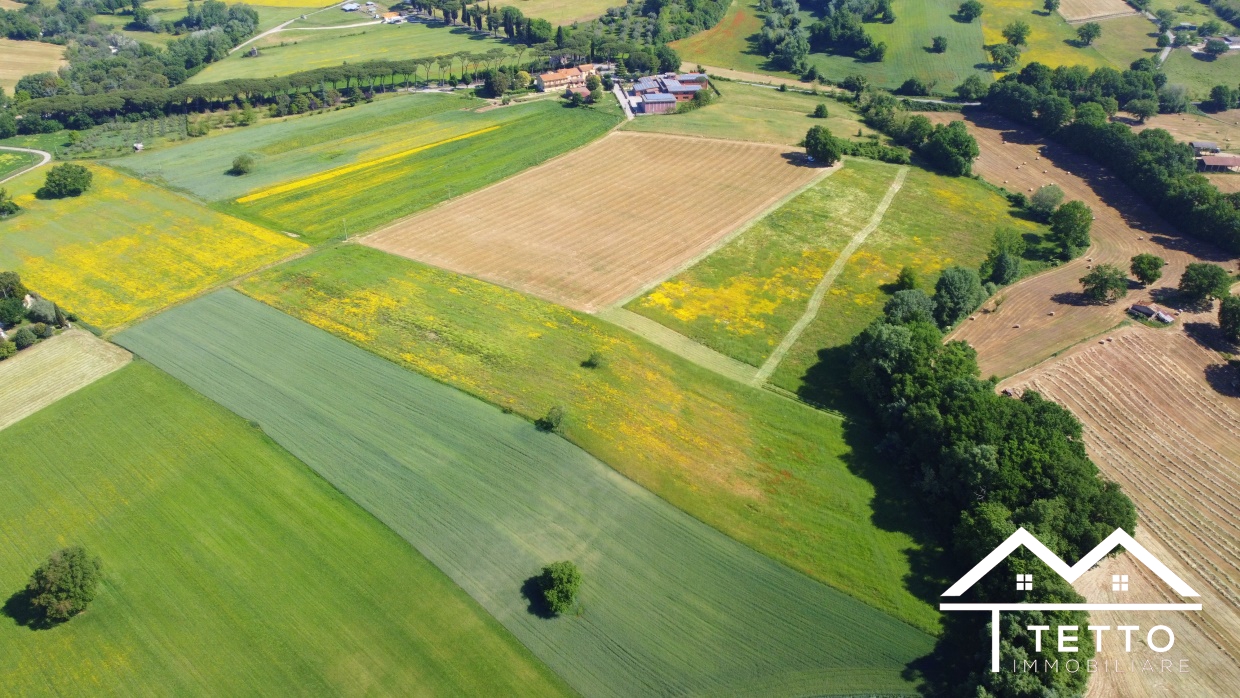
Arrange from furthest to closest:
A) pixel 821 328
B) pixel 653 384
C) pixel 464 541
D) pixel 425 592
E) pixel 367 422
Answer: pixel 821 328 < pixel 653 384 < pixel 367 422 < pixel 464 541 < pixel 425 592

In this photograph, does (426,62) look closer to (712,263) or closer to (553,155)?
(553,155)

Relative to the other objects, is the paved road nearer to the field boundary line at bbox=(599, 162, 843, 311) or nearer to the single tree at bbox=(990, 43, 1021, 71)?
the field boundary line at bbox=(599, 162, 843, 311)

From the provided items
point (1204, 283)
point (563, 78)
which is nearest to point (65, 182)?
point (563, 78)

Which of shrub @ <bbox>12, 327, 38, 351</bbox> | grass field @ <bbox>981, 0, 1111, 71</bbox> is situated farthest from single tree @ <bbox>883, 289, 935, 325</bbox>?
grass field @ <bbox>981, 0, 1111, 71</bbox>

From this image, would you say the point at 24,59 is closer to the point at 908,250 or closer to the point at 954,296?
the point at 908,250

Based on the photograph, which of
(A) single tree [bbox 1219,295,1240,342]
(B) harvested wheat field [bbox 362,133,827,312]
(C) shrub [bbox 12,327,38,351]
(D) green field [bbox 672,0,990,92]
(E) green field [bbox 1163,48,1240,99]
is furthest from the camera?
(D) green field [bbox 672,0,990,92]

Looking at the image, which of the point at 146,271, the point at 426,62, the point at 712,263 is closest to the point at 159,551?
the point at 146,271
